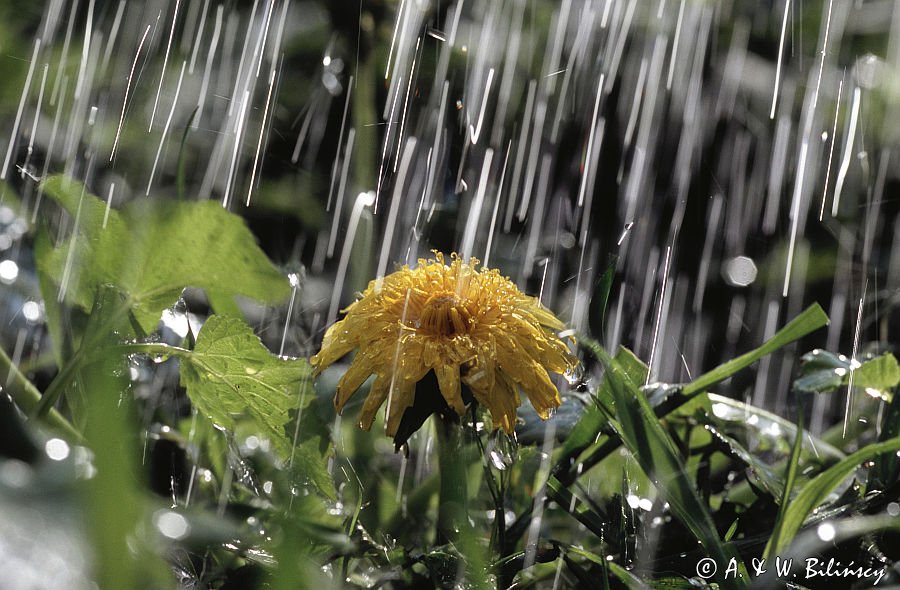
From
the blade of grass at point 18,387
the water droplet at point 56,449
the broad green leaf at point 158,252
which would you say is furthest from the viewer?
the blade of grass at point 18,387

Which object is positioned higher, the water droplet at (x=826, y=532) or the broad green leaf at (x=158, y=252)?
the broad green leaf at (x=158, y=252)

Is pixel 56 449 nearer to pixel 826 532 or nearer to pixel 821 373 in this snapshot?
pixel 826 532

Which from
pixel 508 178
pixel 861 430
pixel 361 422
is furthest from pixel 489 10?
pixel 361 422

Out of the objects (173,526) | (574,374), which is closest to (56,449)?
(173,526)

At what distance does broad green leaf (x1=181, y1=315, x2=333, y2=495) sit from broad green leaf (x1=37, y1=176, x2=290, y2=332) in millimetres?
39

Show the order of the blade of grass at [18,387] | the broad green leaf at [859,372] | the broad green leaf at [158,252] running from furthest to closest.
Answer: the broad green leaf at [859,372] → the blade of grass at [18,387] → the broad green leaf at [158,252]

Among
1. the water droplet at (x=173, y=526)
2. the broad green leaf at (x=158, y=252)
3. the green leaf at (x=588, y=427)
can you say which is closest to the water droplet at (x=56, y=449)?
the water droplet at (x=173, y=526)

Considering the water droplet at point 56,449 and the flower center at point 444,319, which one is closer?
the water droplet at point 56,449

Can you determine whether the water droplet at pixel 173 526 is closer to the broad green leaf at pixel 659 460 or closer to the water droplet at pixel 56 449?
the water droplet at pixel 56 449

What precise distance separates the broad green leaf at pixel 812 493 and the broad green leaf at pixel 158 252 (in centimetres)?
33

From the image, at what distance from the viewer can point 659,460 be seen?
1.66ft

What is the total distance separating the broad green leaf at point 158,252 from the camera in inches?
17.0

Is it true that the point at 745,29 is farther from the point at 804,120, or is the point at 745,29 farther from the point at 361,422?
the point at 361,422

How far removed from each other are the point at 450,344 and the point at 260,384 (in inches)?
5.5
